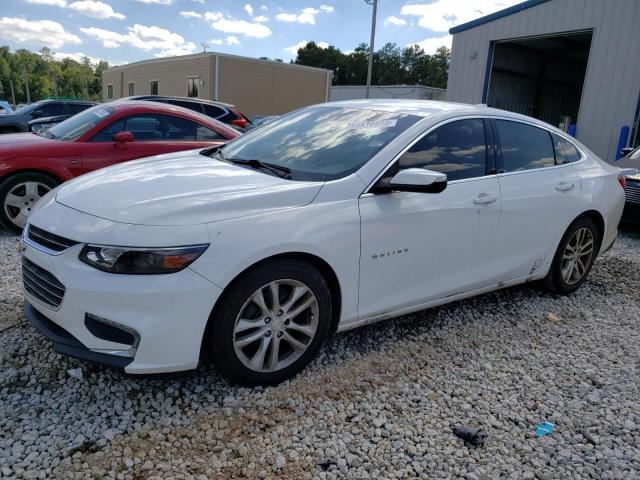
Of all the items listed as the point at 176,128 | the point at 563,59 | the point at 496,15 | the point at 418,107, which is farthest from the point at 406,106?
the point at 563,59

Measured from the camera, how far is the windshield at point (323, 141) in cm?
324

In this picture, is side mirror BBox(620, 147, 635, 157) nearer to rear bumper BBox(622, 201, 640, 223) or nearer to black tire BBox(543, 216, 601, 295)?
rear bumper BBox(622, 201, 640, 223)

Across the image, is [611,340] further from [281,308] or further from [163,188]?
[163,188]

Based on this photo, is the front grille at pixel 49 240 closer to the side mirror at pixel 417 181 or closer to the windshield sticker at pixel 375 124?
the side mirror at pixel 417 181

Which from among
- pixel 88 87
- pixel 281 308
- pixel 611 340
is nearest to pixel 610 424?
pixel 611 340

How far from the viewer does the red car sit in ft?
18.6

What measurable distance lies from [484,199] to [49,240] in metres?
2.73

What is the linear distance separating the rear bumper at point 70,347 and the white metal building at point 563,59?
1248cm

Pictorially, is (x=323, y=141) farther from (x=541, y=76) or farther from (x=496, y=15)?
(x=541, y=76)

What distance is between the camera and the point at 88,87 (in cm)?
11494

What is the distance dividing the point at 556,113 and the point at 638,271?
55.6ft

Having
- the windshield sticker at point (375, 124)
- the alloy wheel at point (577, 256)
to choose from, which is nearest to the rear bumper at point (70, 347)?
the windshield sticker at point (375, 124)

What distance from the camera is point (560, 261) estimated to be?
4.54m

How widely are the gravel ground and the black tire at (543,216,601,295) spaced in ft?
2.73
